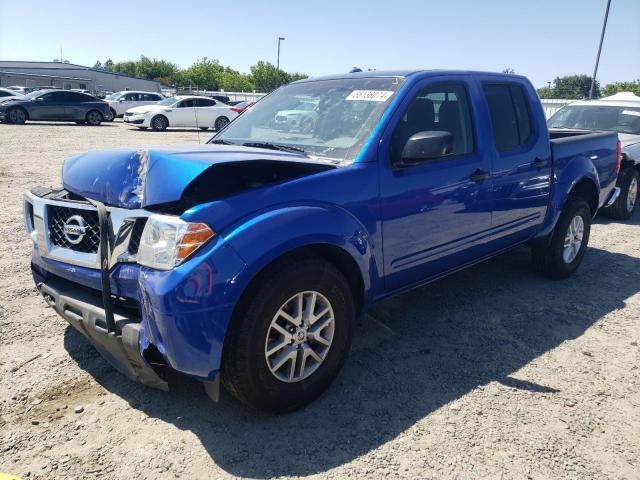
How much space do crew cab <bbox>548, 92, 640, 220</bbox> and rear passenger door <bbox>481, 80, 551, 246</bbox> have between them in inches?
148

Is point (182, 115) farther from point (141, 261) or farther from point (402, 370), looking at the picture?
point (141, 261)

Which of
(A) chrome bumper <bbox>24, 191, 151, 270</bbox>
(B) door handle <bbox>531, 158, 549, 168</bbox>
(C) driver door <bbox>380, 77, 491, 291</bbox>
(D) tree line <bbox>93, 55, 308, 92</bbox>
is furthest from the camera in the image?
(D) tree line <bbox>93, 55, 308, 92</bbox>

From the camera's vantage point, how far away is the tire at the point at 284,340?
2559 mm

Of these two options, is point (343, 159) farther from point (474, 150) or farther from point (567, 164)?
point (567, 164)

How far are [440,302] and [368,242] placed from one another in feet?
5.79

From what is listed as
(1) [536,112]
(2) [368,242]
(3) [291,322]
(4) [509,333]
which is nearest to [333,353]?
(3) [291,322]

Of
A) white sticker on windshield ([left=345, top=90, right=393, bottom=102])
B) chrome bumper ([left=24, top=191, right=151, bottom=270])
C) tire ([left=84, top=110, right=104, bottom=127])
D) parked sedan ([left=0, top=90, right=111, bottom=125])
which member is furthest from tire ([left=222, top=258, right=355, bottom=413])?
tire ([left=84, top=110, right=104, bottom=127])

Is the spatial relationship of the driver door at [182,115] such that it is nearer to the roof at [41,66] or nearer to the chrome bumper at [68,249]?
the chrome bumper at [68,249]

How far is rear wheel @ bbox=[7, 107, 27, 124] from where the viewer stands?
22172mm

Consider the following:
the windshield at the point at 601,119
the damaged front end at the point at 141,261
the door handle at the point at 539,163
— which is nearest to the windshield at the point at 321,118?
the damaged front end at the point at 141,261

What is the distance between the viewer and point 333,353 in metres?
2.99

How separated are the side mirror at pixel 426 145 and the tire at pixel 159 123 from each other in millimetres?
21450

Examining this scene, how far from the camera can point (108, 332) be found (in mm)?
2561

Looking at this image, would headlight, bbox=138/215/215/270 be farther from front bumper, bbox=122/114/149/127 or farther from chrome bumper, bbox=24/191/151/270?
front bumper, bbox=122/114/149/127
